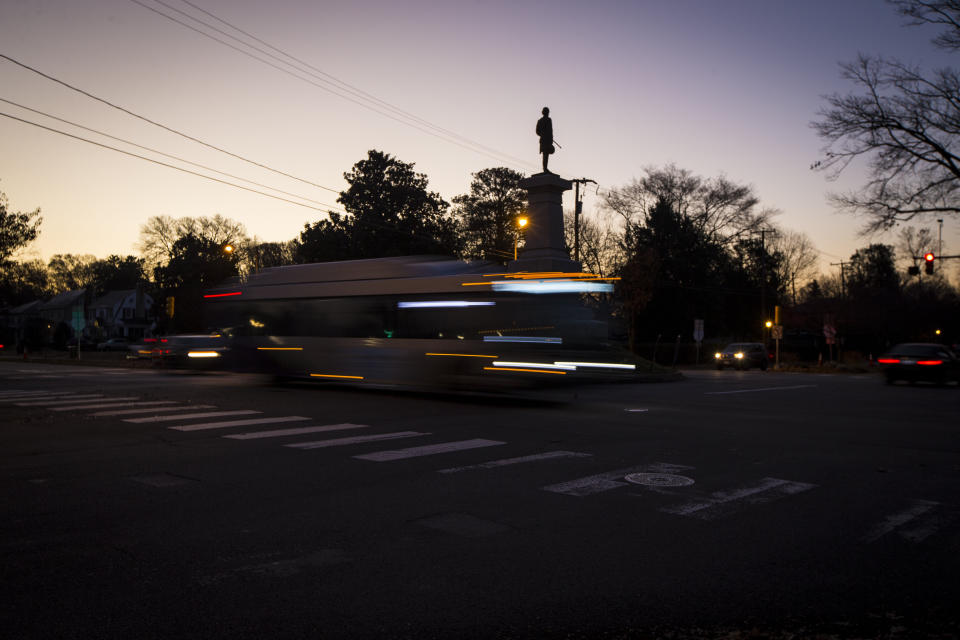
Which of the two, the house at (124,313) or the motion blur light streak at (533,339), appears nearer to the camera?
the motion blur light streak at (533,339)

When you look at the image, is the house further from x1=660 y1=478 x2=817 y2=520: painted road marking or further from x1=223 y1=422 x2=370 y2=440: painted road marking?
x1=660 y1=478 x2=817 y2=520: painted road marking

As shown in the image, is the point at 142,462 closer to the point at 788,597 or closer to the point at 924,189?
the point at 788,597

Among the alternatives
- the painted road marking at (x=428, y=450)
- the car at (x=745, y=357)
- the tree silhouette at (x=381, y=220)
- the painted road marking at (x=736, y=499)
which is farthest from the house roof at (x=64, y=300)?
the painted road marking at (x=736, y=499)

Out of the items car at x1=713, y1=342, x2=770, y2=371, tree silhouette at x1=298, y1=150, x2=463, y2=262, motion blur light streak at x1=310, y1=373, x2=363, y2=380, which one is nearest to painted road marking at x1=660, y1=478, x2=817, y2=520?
motion blur light streak at x1=310, y1=373, x2=363, y2=380

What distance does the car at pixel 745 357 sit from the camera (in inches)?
1565

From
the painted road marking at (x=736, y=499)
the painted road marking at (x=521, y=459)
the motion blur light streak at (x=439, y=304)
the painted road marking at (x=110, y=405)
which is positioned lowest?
the painted road marking at (x=736, y=499)

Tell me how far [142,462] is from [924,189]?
37225 millimetres

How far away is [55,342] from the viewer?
238ft

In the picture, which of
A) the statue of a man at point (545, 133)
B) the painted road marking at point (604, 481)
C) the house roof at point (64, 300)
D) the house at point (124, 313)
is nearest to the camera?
the painted road marking at point (604, 481)

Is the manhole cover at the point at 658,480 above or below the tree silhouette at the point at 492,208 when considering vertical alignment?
below

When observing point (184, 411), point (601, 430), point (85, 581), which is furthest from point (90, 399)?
point (85, 581)

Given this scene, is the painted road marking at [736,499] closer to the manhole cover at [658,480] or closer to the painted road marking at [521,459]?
the manhole cover at [658,480]

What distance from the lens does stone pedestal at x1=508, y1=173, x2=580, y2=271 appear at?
99.1ft

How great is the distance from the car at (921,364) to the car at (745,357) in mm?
13370
